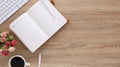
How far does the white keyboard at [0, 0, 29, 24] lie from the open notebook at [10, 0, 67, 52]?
2.0 inches

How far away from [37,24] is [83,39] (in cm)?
22

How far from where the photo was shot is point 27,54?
151cm

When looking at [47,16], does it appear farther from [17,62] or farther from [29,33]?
[17,62]

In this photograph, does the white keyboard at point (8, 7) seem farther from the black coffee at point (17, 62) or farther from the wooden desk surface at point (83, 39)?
the black coffee at point (17, 62)

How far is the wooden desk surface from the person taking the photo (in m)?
1.51


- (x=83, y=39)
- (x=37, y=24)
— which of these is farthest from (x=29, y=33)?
(x=83, y=39)

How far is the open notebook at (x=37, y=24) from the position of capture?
1.49 metres

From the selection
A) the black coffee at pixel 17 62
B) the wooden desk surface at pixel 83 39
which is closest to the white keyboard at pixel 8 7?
the wooden desk surface at pixel 83 39

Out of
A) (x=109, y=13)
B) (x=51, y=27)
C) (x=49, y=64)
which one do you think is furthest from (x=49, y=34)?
(x=109, y=13)

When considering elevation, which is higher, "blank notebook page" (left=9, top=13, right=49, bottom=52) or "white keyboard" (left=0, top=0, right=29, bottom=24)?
"white keyboard" (left=0, top=0, right=29, bottom=24)

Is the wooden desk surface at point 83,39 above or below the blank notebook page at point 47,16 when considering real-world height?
below

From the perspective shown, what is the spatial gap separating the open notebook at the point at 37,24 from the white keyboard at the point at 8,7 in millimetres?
51

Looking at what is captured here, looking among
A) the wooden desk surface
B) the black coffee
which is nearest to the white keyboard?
the wooden desk surface

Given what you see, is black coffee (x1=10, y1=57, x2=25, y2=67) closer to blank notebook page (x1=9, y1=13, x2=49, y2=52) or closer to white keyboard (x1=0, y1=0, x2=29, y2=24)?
blank notebook page (x1=9, y1=13, x2=49, y2=52)
